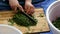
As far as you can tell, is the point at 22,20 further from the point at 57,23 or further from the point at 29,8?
the point at 57,23

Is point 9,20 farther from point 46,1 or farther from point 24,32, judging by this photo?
point 46,1

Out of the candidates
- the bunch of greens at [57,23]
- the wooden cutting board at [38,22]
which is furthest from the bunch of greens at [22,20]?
the bunch of greens at [57,23]

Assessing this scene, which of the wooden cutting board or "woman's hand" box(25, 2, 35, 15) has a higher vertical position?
"woman's hand" box(25, 2, 35, 15)

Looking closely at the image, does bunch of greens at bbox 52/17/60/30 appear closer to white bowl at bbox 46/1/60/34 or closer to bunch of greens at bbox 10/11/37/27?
white bowl at bbox 46/1/60/34

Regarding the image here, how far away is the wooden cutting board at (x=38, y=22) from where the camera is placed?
1033mm

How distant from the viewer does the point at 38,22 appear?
1082 mm

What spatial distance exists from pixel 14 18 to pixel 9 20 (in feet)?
0.12

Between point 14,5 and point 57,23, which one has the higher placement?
point 14,5

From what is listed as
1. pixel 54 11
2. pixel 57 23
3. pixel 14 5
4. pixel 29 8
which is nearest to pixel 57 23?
pixel 57 23

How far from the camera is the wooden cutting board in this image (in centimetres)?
103

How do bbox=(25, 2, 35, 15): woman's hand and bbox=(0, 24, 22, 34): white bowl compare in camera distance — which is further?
bbox=(25, 2, 35, 15): woman's hand

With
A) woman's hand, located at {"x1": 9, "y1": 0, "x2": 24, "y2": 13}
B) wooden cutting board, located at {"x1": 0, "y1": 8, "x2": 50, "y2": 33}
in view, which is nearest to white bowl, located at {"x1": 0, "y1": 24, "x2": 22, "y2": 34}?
wooden cutting board, located at {"x1": 0, "y1": 8, "x2": 50, "y2": 33}

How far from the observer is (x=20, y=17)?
1.08m

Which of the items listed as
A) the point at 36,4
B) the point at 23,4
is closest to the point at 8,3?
the point at 23,4
